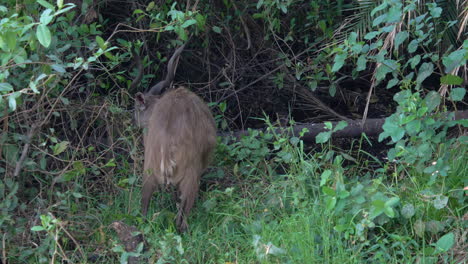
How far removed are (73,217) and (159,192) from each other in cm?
86

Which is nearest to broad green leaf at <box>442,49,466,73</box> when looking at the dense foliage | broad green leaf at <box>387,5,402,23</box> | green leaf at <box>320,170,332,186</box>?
the dense foliage

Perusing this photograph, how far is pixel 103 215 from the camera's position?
5.31m

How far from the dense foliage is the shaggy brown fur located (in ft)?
0.61

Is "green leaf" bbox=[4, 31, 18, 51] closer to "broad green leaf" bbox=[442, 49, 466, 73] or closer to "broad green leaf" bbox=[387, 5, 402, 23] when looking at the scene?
"broad green leaf" bbox=[387, 5, 402, 23]

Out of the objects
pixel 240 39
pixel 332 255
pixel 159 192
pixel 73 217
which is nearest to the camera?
pixel 332 255

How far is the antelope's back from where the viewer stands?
5.16m

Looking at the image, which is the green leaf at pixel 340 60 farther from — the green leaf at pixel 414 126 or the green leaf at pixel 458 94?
the green leaf at pixel 458 94

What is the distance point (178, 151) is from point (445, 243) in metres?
1.99

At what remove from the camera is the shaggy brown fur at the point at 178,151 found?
5.16 metres

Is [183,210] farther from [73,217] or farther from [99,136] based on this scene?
[99,136]

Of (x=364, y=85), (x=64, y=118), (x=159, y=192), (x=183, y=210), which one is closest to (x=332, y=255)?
(x=183, y=210)

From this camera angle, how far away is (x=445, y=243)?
4117 mm

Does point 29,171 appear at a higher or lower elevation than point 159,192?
higher

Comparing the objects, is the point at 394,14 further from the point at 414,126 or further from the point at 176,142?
the point at 176,142
